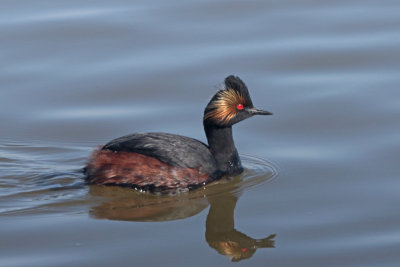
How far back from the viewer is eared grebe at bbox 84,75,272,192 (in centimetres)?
900

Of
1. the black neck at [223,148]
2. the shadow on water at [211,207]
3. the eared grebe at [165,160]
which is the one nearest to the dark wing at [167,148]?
the eared grebe at [165,160]

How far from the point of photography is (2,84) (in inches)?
447

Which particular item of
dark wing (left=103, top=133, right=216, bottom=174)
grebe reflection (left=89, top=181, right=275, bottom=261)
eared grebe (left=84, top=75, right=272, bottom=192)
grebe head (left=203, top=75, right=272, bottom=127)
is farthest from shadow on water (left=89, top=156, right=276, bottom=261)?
grebe head (left=203, top=75, right=272, bottom=127)

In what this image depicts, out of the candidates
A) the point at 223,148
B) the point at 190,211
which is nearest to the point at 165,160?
the point at 223,148

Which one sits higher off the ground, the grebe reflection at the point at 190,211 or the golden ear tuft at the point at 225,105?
the golden ear tuft at the point at 225,105

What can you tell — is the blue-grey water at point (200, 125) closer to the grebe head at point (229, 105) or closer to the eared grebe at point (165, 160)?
the eared grebe at point (165, 160)

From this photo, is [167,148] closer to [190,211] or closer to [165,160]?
[165,160]

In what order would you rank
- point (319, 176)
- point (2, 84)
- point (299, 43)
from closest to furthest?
point (319, 176) < point (2, 84) < point (299, 43)

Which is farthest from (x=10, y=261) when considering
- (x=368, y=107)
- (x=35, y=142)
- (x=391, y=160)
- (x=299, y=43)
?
(x=299, y=43)

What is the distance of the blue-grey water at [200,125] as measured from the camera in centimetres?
746

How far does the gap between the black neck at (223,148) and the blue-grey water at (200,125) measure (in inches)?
6.8

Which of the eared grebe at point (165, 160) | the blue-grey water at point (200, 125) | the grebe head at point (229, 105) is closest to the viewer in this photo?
the blue-grey water at point (200, 125)

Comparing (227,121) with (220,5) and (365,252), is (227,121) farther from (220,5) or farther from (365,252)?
(220,5)

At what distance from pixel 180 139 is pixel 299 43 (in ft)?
12.9
